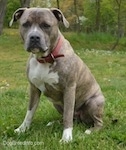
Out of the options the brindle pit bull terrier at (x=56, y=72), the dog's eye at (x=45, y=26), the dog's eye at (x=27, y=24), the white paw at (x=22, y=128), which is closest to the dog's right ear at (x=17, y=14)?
the brindle pit bull terrier at (x=56, y=72)

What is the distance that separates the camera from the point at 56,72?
4340 mm

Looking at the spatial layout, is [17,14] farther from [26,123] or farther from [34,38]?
[26,123]

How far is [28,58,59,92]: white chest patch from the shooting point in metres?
4.34

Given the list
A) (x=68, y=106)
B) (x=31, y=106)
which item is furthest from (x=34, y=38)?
(x=31, y=106)

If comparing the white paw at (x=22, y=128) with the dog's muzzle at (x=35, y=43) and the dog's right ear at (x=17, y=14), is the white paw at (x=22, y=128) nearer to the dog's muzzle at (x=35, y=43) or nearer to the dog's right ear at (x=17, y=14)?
the dog's muzzle at (x=35, y=43)

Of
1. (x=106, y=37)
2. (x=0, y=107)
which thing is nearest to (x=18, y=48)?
(x=106, y=37)

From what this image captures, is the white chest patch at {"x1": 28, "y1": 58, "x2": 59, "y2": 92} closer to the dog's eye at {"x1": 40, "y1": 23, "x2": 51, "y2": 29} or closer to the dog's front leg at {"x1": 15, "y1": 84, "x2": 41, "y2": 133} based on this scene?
the dog's front leg at {"x1": 15, "y1": 84, "x2": 41, "y2": 133}

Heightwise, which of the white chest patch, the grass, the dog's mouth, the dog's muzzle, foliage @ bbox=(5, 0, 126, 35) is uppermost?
the dog's muzzle

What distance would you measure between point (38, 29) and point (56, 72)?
54 cm

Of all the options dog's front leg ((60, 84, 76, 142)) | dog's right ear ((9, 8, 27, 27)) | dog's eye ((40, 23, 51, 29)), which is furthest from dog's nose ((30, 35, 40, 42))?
dog's front leg ((60, 84, 76, 142))

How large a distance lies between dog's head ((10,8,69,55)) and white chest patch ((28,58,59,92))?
221mm

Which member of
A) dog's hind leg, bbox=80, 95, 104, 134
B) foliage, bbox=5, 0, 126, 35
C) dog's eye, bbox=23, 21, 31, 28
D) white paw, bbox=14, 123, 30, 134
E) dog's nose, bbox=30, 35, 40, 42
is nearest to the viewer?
dog's nose, bbox=30, 35, 40, 42

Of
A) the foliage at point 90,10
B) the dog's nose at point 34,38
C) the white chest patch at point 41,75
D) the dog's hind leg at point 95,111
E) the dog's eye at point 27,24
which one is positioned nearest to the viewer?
the dog's nose at point 34,38

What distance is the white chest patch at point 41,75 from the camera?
4.34 metres
